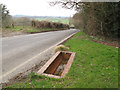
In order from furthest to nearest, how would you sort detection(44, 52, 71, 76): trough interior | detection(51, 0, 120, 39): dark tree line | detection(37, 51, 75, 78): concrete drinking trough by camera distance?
1. detection(51, 0, 120, 39): dark tree line
2. detection(44, 52, 71, 76): trough interior
3. detection(37, 51, 75, 78): concrete drinking trough

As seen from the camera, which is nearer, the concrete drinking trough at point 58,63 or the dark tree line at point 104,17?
the concrete drinking trough at point 58,63

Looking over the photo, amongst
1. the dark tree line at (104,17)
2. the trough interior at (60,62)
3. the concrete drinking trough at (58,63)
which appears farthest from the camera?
the dark tree line at (104,17)

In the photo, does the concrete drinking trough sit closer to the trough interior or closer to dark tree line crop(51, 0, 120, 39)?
the trough interior

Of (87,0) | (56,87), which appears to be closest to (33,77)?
(56,87)

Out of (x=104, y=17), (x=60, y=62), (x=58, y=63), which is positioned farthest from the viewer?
(x=104, y=17)

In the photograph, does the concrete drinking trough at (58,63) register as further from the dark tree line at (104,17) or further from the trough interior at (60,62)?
the dark tree line at (104,17)

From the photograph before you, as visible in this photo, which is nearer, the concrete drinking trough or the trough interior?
the concrete drinking trough

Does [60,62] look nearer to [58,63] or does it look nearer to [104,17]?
[58,63]

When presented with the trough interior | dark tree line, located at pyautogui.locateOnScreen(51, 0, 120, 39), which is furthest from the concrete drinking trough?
dark tree line, located at pyautogui.locateOnScreen(51, 0, 120, 39)

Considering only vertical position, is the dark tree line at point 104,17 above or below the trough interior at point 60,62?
above

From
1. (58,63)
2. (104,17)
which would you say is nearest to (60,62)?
(58,63)

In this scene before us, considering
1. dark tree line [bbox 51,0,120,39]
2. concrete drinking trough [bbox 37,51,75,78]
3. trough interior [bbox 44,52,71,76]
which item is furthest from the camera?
dark tree line [bbox 51,0,120,39]

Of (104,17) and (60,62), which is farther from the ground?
(104,17)

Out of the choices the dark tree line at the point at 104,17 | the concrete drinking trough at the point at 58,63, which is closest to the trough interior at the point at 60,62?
the concrete drinking trough at the point at 58,63
